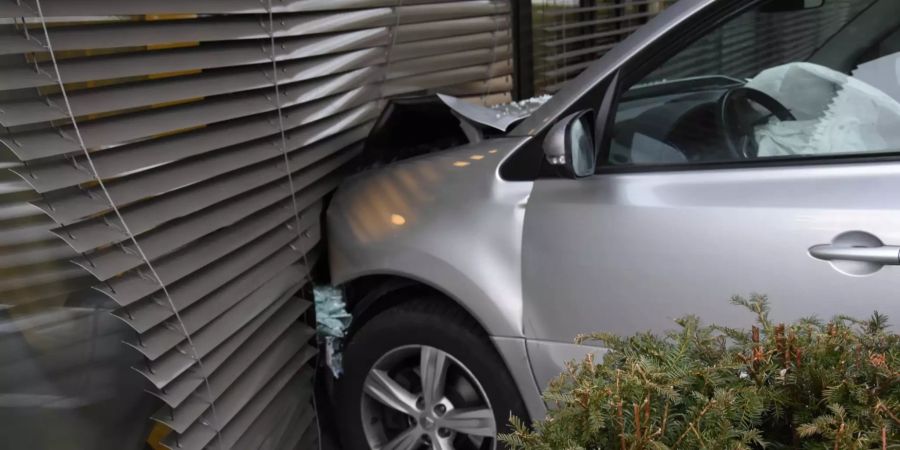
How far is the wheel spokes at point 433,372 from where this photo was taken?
3.14 metres

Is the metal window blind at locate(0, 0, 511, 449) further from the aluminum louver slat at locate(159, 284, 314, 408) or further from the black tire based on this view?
the black tire

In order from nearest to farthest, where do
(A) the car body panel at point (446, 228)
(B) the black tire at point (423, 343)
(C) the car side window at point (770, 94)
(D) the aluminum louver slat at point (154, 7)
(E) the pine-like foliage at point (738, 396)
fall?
(E) the pine-like foliage at point (738, 396) < (D) the aluminum louver slat at point (154, 7) < (C) the car side window at point (770, 94) < (A) the car body panel at point (446, 228) < (B) the black tire at point (423, 343)

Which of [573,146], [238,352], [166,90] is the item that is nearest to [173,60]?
[166,90]

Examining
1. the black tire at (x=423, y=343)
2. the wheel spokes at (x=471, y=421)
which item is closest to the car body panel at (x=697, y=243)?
the black tire at (x=423, y=343)

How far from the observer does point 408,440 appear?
10.7 ft

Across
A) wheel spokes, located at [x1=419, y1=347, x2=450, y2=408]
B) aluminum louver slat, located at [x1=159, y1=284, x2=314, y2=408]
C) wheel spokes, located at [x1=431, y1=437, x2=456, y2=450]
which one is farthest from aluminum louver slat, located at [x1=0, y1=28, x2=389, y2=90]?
wheel spokes, located at [x1=431, y1=437, x2=456, y2=450]

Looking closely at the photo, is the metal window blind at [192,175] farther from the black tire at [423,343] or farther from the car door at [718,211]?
the car door at [718,211]

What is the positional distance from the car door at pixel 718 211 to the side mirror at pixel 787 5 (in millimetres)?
25

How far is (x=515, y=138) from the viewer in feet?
10.1

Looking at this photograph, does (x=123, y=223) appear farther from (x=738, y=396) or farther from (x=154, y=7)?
(x=738, y=396)

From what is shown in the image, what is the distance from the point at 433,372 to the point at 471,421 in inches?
8.9

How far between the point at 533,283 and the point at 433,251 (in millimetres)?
423

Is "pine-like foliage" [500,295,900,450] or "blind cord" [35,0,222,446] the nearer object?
"pine-like foliage" [500,295,900,450]

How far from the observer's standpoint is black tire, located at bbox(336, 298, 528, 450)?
3.01 m
